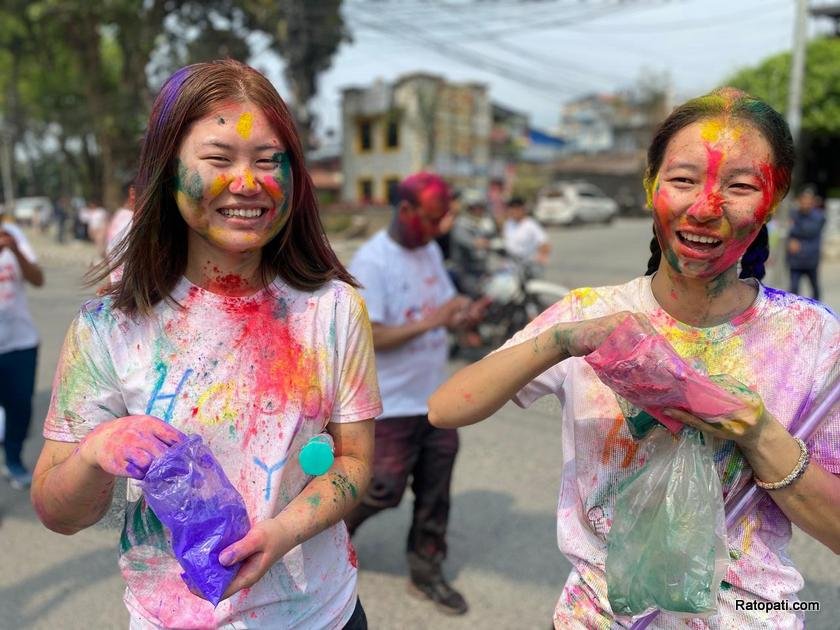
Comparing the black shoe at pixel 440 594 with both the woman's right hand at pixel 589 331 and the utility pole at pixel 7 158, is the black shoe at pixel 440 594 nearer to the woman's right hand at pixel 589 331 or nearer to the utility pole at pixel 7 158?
the woman's right hand at pixel 589 331

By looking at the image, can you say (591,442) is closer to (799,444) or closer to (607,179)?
(799,444)

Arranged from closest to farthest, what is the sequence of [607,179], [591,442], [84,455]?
1. [84,455]
2. [591,442]
3. [607,179]

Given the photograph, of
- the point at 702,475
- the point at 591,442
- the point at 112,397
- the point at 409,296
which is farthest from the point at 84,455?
the point at 409,296

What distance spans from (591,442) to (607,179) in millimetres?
37187

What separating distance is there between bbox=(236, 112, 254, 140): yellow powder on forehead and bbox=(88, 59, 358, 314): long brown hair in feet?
0.11

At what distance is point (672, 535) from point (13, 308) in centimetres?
395

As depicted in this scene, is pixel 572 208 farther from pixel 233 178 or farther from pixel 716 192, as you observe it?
pixel 233 178

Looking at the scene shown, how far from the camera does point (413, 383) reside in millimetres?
3107

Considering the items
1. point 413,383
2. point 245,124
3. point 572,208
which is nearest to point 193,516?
point 245,124

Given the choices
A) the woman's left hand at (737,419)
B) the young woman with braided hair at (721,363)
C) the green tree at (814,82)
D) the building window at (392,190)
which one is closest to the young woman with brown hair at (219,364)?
the young woman with braided hair at (721,363)

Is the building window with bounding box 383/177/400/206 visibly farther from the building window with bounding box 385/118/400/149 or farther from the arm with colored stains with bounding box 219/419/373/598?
the arm with colored stains with bounding box 219/419/373/598

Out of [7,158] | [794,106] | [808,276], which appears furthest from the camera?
[7,158]

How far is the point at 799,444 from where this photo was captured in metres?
1.28

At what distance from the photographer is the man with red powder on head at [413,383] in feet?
9.98
